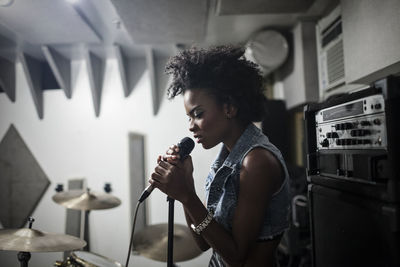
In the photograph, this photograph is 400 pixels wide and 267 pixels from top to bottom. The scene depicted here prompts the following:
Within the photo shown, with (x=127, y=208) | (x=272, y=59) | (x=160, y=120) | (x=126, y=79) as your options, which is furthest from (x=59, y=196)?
(x=272, y=59)

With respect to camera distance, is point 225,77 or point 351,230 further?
point 225,77

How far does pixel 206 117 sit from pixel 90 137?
260 cm

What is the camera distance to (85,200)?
2.47 metres

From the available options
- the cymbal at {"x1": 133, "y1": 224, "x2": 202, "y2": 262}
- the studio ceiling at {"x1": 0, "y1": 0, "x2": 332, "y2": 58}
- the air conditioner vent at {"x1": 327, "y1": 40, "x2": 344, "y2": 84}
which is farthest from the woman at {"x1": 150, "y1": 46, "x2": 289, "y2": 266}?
the air conditioner vent at {"x1": 327, "y1": 40, "x2": 344, "y2": 84}

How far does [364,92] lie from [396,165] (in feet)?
0.84

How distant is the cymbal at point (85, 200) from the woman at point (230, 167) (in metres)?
1.38

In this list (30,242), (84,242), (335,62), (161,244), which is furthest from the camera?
(335,62)

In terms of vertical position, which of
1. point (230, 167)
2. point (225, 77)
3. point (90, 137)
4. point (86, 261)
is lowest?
point (86, 261)

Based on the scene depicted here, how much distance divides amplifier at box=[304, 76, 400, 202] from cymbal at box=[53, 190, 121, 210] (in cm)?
173

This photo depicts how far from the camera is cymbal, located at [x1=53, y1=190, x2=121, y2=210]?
94.9 inches

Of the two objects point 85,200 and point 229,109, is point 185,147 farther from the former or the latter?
point 85,200

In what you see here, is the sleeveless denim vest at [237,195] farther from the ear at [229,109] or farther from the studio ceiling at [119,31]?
the studio ceiling at [119,31]

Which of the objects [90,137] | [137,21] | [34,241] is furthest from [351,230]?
[90,137]

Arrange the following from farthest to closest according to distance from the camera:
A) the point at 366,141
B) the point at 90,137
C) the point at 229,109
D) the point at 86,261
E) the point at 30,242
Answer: the point at 90,137 → the point at 86,261 → the point at 30,242 → the point at 229,109 → the point at 366,141
